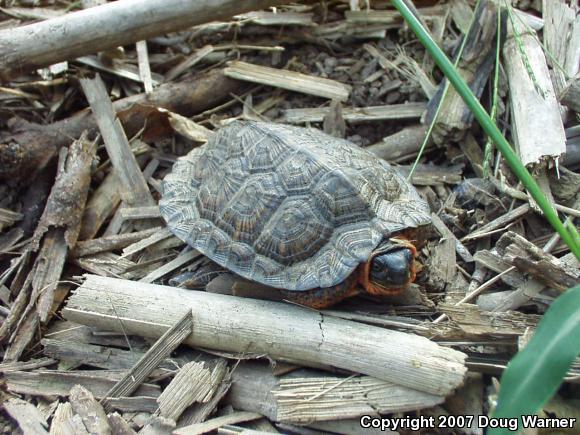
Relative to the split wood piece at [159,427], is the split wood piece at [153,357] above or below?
above

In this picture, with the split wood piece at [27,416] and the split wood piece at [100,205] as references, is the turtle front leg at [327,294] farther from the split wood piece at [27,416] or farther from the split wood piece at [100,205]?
the split wood piece at [100,205]

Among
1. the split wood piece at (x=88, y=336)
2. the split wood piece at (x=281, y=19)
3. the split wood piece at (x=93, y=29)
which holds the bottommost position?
the split wood piece at (x=88, y=336)

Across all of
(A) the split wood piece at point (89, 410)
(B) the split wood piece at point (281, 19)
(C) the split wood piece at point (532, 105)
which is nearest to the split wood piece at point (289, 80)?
(B) the split wood piece at point (281, 19)

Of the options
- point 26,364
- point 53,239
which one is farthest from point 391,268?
point 53,239

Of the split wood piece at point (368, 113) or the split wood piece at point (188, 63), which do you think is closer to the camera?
the split wood piece at point (368, 113)

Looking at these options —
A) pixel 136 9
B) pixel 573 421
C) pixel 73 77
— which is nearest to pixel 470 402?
pixel 573 421

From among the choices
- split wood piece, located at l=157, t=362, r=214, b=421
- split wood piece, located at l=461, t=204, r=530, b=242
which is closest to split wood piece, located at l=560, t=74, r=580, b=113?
split wood piece, located at l=461, t=204, r=530, b=242

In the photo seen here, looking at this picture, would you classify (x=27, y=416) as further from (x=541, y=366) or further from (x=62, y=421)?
(x=541, y=366)
